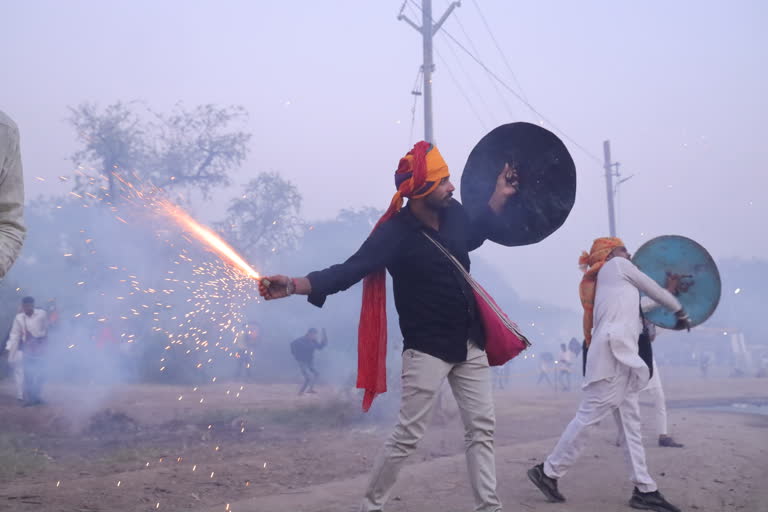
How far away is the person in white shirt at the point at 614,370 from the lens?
4.97m

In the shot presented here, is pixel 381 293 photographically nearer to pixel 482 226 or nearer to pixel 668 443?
pixel 482 226

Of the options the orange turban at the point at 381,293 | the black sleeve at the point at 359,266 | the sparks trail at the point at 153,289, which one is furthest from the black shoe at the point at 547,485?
the sparks trail at the point at 153,289

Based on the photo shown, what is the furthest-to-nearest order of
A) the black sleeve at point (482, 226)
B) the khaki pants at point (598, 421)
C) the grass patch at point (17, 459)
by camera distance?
1. the grass patch at point (17, 459)
2. the khaki pants at point (598, 421)
3. the black sleeve at point (482, 226)

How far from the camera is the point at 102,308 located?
773 inches

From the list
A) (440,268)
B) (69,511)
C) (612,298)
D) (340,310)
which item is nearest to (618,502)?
(612,298)

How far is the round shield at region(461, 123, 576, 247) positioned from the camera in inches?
173

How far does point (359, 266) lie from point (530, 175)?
1510 millimetres

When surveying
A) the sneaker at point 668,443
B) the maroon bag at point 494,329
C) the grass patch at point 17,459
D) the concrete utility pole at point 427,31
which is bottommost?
the grass patch at point 17,459

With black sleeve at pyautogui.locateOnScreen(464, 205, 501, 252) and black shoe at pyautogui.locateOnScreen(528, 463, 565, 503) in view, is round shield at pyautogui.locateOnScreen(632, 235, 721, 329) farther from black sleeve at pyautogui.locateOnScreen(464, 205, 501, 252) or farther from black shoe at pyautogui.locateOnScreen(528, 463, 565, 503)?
black sleeve at pyautogui.locateOnScreen(464, 205, 501, 252)

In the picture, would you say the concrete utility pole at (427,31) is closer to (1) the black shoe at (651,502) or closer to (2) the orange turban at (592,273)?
(2) the orange turban at (592,273)

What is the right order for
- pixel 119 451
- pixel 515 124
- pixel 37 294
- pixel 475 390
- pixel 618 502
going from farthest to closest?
pixel 37 294, pixel 119 451, pixel 618 502, pixel 515 124, pixel 475 390

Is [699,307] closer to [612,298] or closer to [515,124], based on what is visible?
[612,298]

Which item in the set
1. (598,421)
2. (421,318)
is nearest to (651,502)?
(598,421)

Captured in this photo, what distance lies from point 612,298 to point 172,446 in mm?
5502
